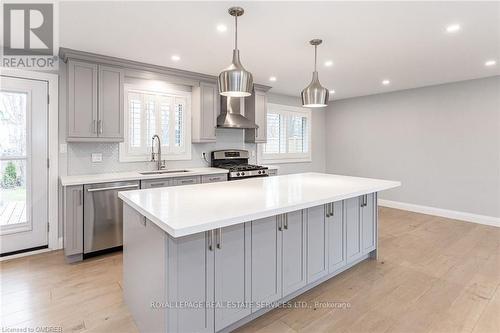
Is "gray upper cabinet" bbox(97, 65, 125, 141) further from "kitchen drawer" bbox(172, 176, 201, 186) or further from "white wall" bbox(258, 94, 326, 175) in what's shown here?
"white wall" bbox(258, 94, 326, 175)

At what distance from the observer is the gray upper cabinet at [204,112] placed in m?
4.31

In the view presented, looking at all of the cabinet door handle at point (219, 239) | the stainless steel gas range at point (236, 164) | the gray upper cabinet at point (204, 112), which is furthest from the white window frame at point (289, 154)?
the cabinet door handle at point (219, 239)

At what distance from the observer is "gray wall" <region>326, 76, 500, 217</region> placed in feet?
14.6

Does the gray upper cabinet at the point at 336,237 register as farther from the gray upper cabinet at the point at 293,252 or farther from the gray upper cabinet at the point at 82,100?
the gray upper cabinet at the point at 82,100

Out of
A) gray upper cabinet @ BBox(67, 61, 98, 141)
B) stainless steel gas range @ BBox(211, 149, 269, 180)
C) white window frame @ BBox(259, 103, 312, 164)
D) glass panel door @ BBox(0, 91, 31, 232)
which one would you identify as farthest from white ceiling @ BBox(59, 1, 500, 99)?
white window frame @ BBox(259, 103, 312, 164)

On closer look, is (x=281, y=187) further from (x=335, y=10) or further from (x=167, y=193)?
(x=335, y=10)

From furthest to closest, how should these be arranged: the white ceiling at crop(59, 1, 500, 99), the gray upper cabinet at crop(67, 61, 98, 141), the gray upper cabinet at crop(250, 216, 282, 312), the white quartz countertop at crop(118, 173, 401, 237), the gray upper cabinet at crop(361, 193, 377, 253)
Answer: the gray upper cabinet at crop(67, 61, 98, 141), the gray upper cabinet at crop(361, 193, 377, 253), the white ceiling at crop(59, 1, 500, 99), the gray upper cabinet at crop(250, 216, 282, 312), the white quartz countertop at crop(118, 173, 401, 237)

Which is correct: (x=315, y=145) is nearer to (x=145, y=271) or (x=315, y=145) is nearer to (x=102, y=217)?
(x=102, y=217)

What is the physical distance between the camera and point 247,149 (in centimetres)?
532

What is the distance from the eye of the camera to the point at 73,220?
2.99 m

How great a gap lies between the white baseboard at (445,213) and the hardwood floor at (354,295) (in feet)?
3.93

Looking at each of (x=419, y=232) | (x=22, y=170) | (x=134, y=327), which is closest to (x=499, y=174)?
(x=419, y=232)

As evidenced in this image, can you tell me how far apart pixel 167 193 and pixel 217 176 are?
6.38 feet

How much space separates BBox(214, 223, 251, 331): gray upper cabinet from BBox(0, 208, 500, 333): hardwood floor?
25 cm
